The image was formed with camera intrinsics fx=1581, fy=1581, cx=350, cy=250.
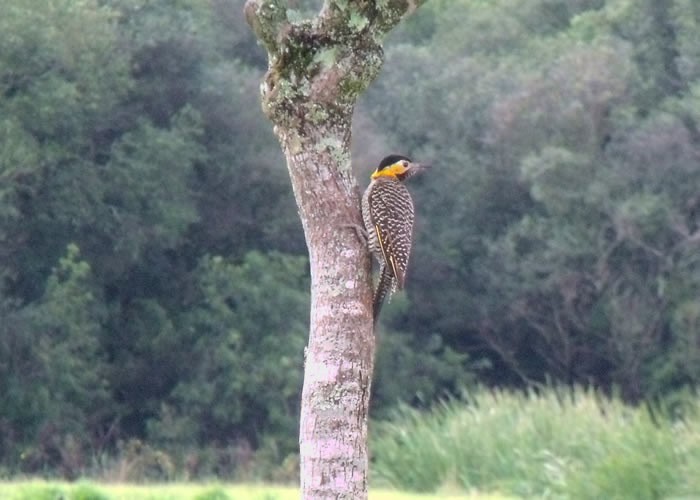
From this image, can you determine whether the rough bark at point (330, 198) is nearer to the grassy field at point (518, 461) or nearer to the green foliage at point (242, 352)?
the grassy field at point (518, 461)

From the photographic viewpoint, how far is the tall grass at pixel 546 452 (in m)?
11.3

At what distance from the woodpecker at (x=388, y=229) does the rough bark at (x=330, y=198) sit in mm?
296

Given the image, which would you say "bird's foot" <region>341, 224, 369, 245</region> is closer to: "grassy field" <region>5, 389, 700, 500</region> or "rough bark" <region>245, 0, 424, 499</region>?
"rough bark" <region>245, 0, 424, 499</region>

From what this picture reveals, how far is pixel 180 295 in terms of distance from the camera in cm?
2200

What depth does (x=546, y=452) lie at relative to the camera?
12961 mm

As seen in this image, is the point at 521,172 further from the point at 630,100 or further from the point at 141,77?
the point at 141,77

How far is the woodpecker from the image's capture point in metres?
6.13

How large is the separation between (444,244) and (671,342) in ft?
12.0

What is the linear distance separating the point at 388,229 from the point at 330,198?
782 mm

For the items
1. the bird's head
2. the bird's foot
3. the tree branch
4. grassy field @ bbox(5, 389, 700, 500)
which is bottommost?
grassy field @ bbox(5, 389, 700, 500)

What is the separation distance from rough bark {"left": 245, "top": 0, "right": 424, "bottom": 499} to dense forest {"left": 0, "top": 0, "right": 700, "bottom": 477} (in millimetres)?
12713

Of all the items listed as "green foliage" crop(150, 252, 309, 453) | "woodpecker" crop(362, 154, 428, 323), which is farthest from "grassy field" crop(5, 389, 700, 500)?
"green foliage" crop(150, 252, 309, 453)

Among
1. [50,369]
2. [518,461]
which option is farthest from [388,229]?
[50,369]

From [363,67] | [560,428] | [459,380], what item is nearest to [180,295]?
[459,380]
